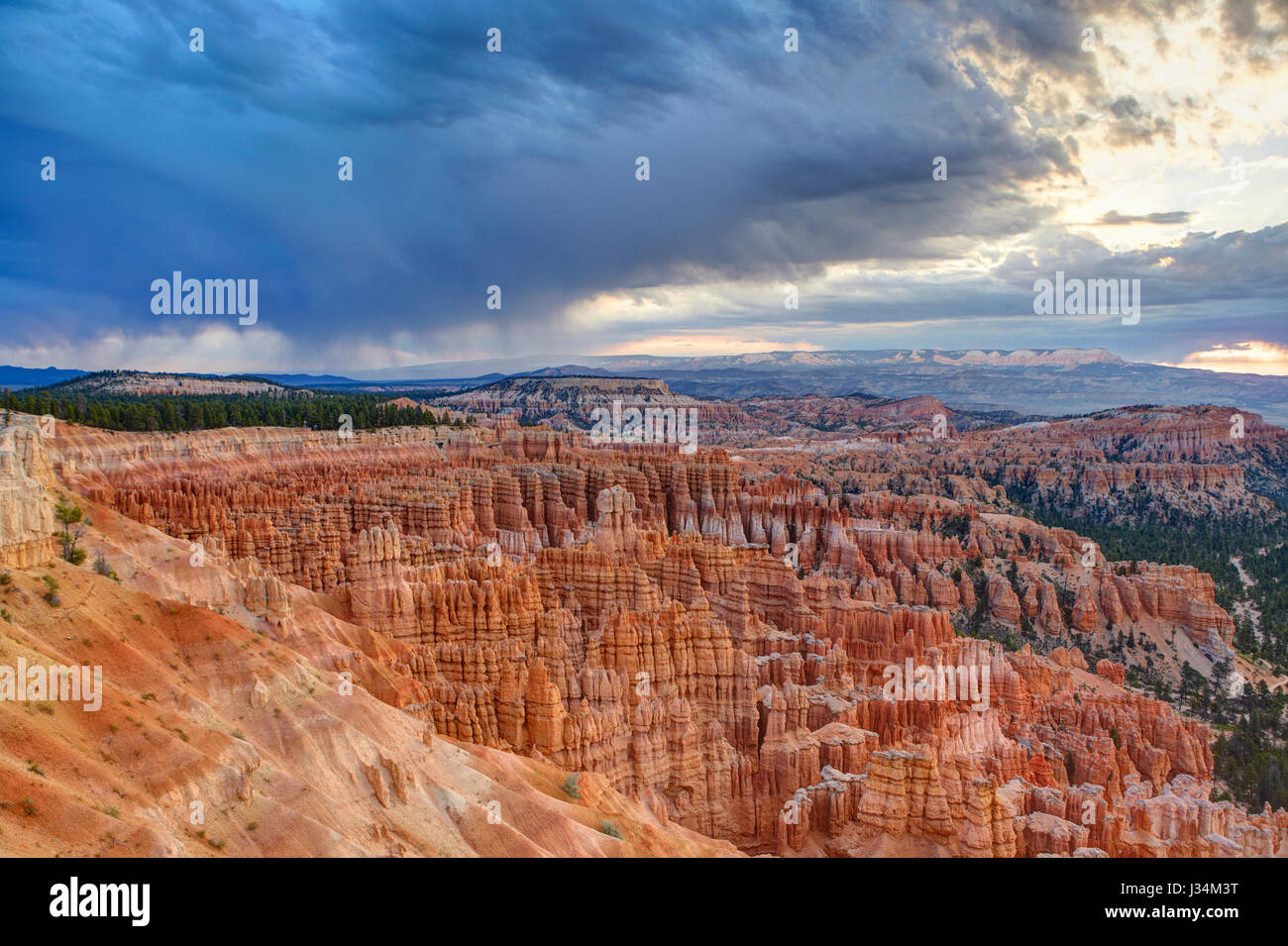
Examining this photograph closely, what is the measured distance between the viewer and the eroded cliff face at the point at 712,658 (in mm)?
26016

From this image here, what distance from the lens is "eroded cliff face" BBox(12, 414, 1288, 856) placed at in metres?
26.0

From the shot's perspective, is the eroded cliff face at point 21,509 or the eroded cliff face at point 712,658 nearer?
the eroded cliff face at point 21,509

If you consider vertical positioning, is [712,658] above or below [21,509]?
below

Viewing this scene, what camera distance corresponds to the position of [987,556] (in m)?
76.6

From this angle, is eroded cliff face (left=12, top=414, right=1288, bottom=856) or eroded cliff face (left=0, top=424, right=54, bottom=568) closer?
eroded cliff face (left=0, top=424, right=54, bottom=568)

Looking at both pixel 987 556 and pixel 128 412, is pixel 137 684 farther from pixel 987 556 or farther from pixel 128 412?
pixel 128 412

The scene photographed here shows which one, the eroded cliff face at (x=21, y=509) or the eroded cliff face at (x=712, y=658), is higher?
the eroded cliff face at (x=21, y=509)

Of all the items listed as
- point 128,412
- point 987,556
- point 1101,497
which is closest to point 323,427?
point 128,412

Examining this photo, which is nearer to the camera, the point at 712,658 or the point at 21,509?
the point at 21,509

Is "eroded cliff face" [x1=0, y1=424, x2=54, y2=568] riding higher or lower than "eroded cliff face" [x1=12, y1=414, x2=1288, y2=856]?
higher

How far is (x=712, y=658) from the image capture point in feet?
115

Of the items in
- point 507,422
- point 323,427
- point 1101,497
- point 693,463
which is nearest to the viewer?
point 693,463
